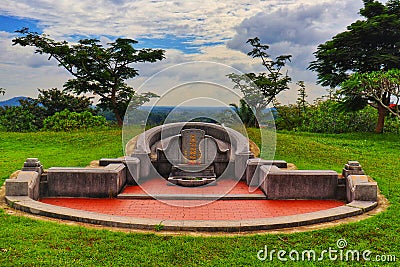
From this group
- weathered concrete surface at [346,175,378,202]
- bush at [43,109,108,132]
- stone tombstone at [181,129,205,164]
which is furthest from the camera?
bush at [43,109,108,132]

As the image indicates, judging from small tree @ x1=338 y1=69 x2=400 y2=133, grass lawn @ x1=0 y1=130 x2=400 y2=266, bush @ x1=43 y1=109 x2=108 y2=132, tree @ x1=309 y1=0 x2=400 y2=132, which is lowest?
grass lawn @ x1=0 y1=130 x2=400 y2=266

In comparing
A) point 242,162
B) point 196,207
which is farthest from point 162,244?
point 242,162

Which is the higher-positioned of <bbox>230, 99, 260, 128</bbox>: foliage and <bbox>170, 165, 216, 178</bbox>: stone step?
<bbox>230, 99, 260, 128</bbox>: foliage

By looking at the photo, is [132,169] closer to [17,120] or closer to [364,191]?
[364,191]

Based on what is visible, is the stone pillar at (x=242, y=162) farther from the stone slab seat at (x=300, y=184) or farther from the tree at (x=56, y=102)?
the tree at (x=56, y=102)

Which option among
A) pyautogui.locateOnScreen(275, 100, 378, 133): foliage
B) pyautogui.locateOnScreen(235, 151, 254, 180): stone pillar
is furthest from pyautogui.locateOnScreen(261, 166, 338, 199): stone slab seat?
pyautogui.locateOnScreen(275, 100, 378, 133): foliage

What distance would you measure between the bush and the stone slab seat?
1290cm

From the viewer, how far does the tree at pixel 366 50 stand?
16.2 meters

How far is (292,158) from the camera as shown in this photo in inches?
442

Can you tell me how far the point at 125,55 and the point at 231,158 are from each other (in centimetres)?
1251

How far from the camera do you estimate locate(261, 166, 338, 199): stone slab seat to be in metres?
7.21

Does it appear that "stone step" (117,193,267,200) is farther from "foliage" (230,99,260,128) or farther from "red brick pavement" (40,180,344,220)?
"foliage" (230,99,260,128)

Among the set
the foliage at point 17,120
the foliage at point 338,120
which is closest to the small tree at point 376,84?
the foliage at point 338,120

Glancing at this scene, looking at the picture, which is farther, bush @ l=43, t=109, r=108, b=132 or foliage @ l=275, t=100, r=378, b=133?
foliage @ l=275, t=100, r=378, b=133
